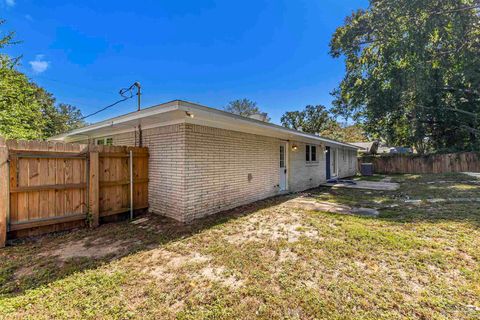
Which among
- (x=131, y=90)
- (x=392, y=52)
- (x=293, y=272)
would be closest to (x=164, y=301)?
(x=293, y=272)

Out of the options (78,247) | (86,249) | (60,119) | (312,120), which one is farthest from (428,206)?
(60,119)

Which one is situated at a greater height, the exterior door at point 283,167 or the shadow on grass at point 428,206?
the exterior door at point 283,167

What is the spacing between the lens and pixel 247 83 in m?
19.5

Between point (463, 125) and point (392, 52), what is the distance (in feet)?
34.0

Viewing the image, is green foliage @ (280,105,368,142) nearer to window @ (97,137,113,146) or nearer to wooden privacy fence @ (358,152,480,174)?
wooden privacy fence @ (358,152,480,174)

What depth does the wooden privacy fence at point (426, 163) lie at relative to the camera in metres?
16.7

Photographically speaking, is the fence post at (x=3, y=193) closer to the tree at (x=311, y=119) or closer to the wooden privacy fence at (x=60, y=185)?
the wooden privacy fence at (x=60, y=185)

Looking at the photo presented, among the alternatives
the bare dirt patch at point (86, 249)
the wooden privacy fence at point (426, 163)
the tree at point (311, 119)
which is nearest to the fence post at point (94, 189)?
the bare dirt patch at point (86, 249)

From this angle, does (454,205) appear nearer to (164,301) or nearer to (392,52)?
(164,301)

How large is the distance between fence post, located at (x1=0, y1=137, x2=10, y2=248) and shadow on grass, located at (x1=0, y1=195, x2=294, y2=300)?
11.1 inches

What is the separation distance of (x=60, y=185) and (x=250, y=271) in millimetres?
4395

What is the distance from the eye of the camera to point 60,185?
14.7 feet

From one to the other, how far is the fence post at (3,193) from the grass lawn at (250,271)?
0.35 m

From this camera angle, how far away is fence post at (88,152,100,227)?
15.9 feet
